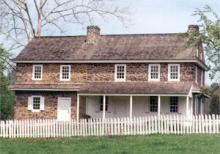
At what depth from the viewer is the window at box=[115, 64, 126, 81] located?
135ft

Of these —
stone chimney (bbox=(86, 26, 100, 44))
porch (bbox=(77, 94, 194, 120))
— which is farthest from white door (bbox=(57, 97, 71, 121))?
stone chimney (bbox=(86, 26, 100, 44))

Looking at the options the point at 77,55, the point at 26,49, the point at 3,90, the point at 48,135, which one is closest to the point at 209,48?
the point at 48,135

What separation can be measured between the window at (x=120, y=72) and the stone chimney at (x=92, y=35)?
399 cm

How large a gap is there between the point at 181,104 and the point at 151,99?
2.38 meters

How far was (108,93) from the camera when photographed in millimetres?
38781

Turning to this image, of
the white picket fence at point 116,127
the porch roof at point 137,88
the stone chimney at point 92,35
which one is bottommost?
the white picket fence at point 116,127

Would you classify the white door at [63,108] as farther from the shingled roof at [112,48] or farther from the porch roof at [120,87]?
the shingled roof at [112,48]

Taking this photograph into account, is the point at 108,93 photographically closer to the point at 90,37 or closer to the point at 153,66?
the point at 153,66

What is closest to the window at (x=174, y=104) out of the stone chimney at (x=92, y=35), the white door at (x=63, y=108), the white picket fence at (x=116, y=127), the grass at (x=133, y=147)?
the white door at (x=63, y=108)

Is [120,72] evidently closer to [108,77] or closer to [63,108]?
[108,77]

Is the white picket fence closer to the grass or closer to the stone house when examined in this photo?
the grass

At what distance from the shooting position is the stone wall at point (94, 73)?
39.8 meters

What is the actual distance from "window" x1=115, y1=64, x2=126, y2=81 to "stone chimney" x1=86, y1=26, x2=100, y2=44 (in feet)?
13.1

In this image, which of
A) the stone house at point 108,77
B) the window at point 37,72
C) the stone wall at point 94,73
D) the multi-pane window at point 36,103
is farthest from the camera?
the window at point 37,72
